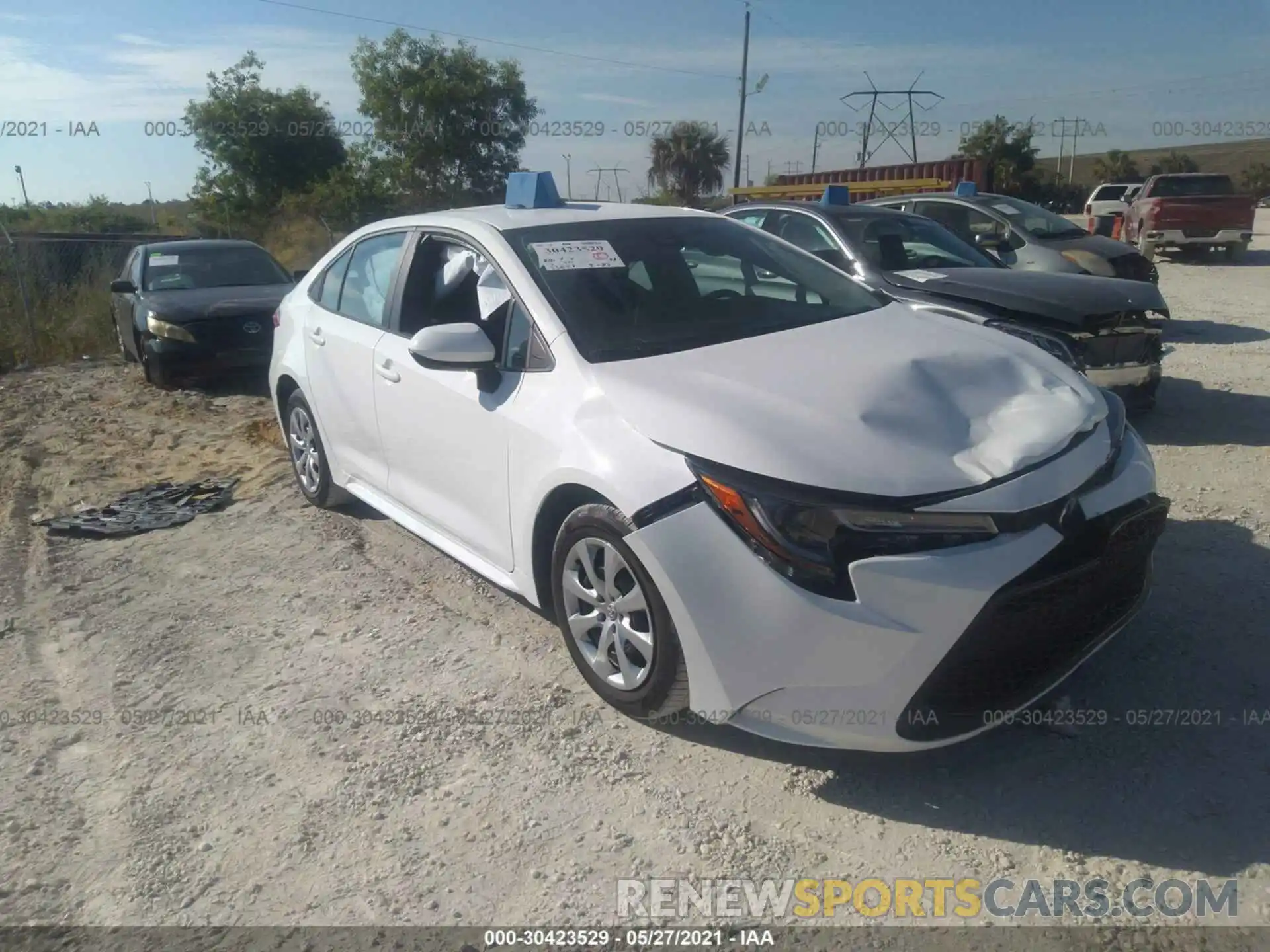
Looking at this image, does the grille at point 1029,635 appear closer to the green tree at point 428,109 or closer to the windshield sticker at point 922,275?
the windshield sticker at point 922,275

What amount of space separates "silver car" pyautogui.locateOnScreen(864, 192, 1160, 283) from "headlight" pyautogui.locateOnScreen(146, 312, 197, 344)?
23.7 feet

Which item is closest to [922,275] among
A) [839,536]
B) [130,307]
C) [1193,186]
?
[839,536]

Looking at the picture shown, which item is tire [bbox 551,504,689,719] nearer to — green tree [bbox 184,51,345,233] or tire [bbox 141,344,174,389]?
Answer: tire [bbox 141,344,174,389]

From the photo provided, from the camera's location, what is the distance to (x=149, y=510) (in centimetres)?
602

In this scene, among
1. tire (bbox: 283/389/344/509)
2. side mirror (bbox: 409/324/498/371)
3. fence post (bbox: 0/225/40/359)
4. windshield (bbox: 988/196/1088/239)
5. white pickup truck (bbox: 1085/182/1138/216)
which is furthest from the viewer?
white pickup truck (bbox: 1085/182/1138/216)

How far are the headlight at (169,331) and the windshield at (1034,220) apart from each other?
28.2ft

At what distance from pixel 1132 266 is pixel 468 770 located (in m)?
10.3

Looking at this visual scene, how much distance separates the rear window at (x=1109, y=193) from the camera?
29.3 m

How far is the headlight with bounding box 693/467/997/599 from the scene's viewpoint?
2.66 m

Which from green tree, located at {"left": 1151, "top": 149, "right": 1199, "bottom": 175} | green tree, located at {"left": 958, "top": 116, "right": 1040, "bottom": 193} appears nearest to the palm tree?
green tree, located at {"left": 958, "top": 116, "right": 1040, "bottom": 193}

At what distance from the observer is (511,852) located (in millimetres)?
2785

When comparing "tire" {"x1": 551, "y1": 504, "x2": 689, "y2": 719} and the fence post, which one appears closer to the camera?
"tire" {"x1": 551, "y1": 504, "x2": 689, "y2": 719}

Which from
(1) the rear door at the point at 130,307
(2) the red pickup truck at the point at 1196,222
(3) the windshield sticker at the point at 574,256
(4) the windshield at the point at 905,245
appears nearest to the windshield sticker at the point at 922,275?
(4) the windshield at the point at 905,245

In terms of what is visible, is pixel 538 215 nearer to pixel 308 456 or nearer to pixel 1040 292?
pixel 308 456
